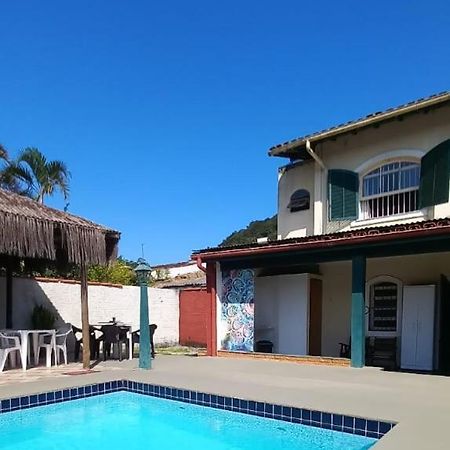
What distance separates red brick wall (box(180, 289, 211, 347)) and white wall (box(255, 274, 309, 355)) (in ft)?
13.6

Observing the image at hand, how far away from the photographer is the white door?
12.4m

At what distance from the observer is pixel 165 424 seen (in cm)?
758

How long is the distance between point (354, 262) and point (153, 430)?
21.6ft

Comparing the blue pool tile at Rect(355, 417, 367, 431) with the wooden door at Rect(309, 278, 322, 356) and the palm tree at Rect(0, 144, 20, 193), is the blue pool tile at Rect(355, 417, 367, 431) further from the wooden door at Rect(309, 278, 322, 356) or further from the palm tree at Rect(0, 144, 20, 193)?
the palm tree at Rect(0, 144, 20, 193)

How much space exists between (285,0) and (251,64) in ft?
8.25

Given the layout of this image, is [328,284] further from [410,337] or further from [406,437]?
[406,437]

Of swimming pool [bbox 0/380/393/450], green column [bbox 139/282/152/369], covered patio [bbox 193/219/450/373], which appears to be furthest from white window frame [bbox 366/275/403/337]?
swimming pool [bbox 0/380/393/450]

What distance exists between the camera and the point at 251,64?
15.1 metres

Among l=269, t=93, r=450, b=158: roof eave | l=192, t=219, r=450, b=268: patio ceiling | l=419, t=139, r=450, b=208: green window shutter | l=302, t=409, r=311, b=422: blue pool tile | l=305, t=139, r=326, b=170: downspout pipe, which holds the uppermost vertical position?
l=269, t=93, r=450, b=158: roof eave

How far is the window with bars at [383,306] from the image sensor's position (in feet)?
45.5

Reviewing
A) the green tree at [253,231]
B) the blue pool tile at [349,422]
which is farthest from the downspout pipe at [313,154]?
the green tree at [253,231]

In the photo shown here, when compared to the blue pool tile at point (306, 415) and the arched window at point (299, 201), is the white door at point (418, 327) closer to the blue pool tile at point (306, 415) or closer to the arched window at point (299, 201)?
the arched window at point (299, 201)

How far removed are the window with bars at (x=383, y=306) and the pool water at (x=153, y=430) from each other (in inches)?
307

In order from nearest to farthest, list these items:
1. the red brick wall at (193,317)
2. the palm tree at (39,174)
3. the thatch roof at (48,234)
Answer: the thatch roof at (48,234)
the red brick wall at (193,317)
the palm tree at (39,174)
